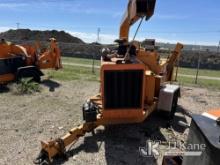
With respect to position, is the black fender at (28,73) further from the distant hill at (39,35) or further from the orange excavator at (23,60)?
the distant hill at (39,35)

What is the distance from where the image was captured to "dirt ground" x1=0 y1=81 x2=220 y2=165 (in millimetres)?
5520

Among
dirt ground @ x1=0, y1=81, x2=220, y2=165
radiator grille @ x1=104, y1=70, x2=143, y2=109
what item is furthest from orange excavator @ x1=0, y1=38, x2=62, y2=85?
radiator grille @ x1=104, y1=70, x2=143, y2=109

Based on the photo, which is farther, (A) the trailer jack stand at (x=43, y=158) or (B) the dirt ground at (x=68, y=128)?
(B) the dirt ground at (x=68, y=128)

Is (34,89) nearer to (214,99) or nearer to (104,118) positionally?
(104,118)

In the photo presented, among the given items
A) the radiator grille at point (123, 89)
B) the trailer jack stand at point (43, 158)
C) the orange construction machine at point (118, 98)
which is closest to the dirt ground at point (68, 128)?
the trailer jack stand at point (43, 158)

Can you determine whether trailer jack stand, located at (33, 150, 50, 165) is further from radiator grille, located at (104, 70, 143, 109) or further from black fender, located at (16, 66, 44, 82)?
black fender, located at (16, 66, 44, 82)

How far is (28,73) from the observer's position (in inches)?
468

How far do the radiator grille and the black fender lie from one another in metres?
6.70

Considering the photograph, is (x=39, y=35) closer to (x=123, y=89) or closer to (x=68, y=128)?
(x=68, y=128)

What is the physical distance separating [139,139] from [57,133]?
6.15ft

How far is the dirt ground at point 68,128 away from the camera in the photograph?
552cm

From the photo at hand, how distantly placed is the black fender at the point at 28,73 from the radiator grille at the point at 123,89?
670 centimetres

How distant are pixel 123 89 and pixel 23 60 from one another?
724 centimetres

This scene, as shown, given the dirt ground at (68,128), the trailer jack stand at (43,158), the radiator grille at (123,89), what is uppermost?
the radiator grille at (123,89)
